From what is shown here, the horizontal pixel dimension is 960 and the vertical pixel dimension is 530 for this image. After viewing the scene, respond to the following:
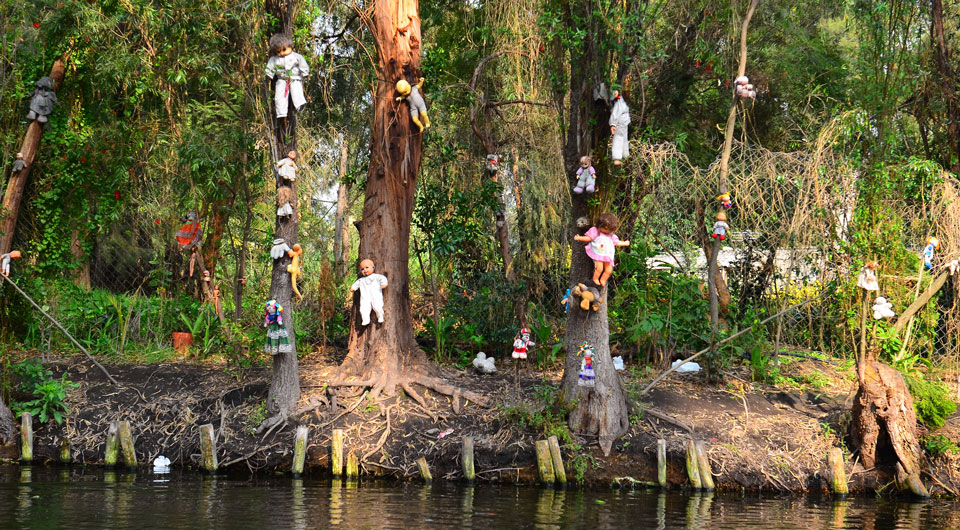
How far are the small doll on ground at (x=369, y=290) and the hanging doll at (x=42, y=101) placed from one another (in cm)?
547

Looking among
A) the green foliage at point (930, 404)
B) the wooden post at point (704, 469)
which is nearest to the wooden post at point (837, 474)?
the green foliage at point (930, 404)

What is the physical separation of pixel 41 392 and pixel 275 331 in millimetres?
2818

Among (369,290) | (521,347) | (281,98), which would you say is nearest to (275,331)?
(369,290)

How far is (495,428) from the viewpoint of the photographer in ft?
29.8

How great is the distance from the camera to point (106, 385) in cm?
1034

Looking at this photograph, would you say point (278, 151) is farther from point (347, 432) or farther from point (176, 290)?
point (176, 290)

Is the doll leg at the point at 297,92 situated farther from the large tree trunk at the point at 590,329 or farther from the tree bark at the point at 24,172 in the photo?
the tree bark at the point at 24,172

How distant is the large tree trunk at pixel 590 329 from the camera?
28.6 ft

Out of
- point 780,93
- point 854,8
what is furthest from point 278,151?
point 780,93

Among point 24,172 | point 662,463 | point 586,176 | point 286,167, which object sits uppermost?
point 24,172

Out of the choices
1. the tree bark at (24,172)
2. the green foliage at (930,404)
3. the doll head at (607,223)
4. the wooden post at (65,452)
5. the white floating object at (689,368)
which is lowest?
the wooden post at (65,452)

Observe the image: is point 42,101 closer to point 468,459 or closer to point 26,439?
point 26,439

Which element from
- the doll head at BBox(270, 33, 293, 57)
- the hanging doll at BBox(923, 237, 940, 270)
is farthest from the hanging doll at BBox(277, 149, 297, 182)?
the hanging doll at BBox(923, 237, 940, 270)

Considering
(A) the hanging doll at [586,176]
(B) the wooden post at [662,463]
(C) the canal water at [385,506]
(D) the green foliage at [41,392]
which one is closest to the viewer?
(C) the canal water at [385,506]
